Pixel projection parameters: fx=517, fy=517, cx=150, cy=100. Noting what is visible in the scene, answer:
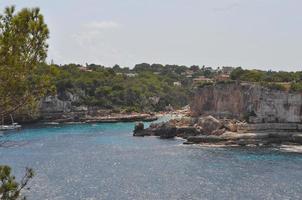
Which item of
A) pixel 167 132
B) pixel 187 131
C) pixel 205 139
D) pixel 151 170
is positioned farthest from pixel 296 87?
pixel 151 170

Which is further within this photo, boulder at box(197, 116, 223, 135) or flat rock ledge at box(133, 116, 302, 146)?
boulder at box(197, 116, 223, 135)

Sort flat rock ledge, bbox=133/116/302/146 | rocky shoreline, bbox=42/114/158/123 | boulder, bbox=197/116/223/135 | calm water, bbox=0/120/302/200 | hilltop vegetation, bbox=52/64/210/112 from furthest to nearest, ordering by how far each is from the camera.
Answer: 1. hilltop vegetation, bbox=52/64/210/112
2. rocky shoreline, bbox=42/114/158/123
3. boulder, bbox=197/116/223/135
4. flat rock ledge, bbox=133/116/302/146
5. calm water, bbox=0/120/302/200

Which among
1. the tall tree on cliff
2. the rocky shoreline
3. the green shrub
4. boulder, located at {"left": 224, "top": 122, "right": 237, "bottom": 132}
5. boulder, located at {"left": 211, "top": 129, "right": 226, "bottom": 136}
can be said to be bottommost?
the rocky shoreline

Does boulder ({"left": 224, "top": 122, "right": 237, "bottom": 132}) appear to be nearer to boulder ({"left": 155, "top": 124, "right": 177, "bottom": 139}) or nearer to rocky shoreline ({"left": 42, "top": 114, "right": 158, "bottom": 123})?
boulder ({"left": 155, "top": 124, "right": 177, "bottom": 139})

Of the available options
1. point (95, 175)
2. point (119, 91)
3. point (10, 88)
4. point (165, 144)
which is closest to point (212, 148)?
point (165, 144)

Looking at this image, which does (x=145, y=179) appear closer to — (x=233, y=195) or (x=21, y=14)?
(x=233, y=195)

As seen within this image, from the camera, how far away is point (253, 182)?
44406 millimetres

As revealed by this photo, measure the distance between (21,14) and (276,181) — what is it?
35881 millimetres

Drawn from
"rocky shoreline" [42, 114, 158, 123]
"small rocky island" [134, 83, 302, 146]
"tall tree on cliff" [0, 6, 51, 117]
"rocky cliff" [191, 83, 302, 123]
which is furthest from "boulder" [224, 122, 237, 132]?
"tall tree on cliff" [0, 6, 51, 117]

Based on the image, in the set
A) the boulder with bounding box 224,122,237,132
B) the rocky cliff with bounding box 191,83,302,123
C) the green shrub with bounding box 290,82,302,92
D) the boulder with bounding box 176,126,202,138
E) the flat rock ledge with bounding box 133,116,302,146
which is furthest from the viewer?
the boulder with bounding box 176,126,202,138

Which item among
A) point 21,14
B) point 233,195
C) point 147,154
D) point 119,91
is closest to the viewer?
point 21,14

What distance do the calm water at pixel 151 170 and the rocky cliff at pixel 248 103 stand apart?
11428 mm

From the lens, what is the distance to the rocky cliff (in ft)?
240

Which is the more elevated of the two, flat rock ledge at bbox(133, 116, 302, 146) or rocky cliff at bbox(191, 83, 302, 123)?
rocky cliff at bbox(191, 83, 302, 123)
